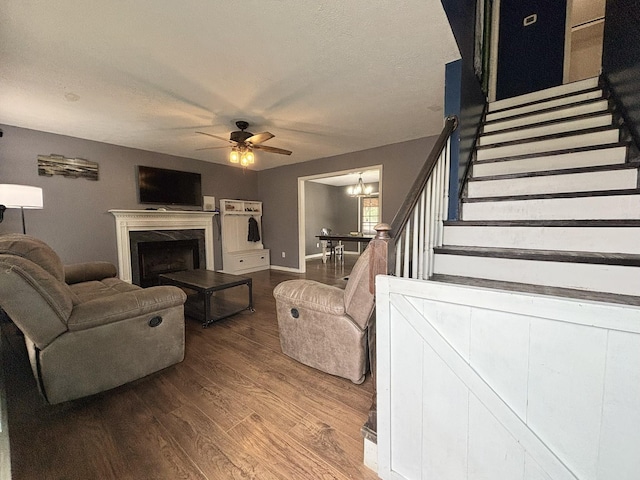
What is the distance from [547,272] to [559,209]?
57 cm

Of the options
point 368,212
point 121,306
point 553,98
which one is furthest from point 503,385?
point 368,212

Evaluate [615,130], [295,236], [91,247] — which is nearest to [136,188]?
[91,247]

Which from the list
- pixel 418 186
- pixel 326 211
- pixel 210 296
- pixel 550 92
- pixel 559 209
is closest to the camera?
pixel 418 186

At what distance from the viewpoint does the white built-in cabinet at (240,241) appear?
5.64m

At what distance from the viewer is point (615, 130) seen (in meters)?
1.99

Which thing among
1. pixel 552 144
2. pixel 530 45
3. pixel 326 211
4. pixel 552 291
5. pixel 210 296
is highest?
pixel 530 45

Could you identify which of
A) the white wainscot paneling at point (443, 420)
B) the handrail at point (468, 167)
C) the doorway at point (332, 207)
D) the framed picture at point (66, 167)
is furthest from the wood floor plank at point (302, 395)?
the doorway at point (332, 207)

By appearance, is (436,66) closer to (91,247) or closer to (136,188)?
(136,188)

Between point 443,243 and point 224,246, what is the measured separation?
471 centimetres

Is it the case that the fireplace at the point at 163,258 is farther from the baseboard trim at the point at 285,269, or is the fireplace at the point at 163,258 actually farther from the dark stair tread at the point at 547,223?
the dark stair tread at the point at 547,223

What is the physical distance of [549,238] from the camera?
1697 millimetres

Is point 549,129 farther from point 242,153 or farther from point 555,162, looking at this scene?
point 242,153

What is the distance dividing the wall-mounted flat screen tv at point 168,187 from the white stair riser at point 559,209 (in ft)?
16.0

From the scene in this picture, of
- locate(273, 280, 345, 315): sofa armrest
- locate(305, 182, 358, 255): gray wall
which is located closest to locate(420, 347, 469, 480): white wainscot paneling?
locate(273, 280, 345, 315): sofa armrest
